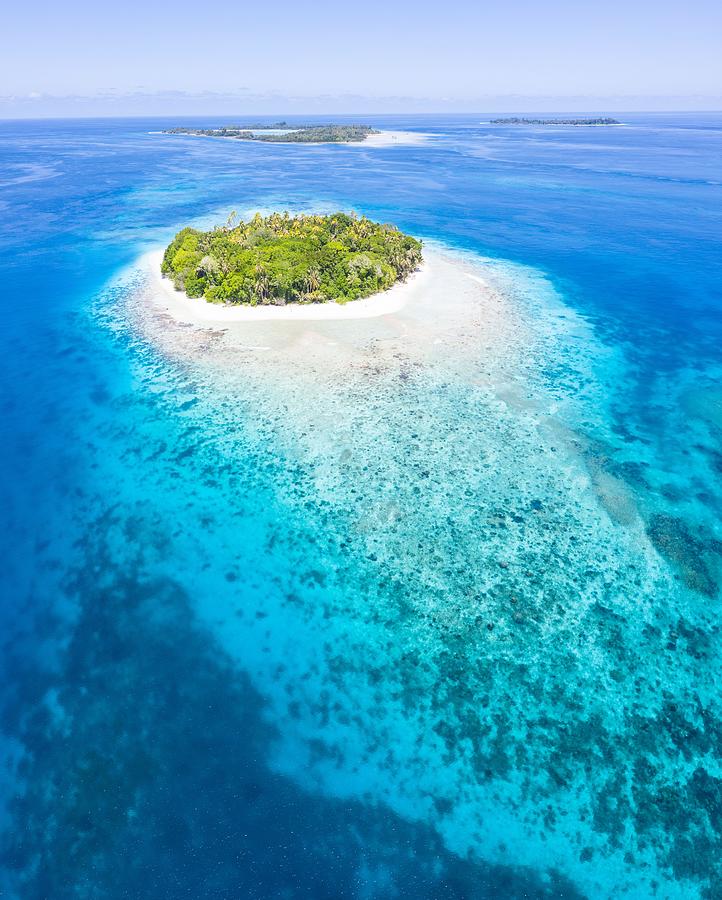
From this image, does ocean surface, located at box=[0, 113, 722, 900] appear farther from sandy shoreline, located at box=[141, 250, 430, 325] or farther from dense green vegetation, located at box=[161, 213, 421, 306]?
dense green vegetation, located at box=[161, 213, 421, 306]

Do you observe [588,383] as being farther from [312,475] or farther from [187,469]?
[187,469]

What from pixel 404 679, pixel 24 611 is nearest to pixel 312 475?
pixel 404 679

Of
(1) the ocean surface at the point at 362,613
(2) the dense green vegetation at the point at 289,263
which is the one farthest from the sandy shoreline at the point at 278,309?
(1) the ocean surface at the point at 362,613

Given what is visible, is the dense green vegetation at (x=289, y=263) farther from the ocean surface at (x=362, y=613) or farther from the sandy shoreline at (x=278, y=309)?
the ocean surface at (x=362, y=613)

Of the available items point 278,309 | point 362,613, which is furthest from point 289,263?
point 362,613

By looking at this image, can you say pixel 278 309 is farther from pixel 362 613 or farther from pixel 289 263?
pixel 362 613
